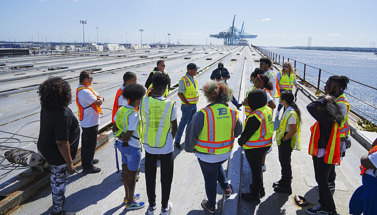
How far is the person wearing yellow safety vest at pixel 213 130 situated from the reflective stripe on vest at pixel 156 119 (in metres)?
0.32

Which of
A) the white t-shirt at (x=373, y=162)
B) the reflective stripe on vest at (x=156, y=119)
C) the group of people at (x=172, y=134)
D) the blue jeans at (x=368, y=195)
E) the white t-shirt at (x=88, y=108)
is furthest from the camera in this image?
the white t-shirt at (x=88, y=108)

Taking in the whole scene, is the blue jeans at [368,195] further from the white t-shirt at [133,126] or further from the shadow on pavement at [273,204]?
the white t-shirt at [133,126]

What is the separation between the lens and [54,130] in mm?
3020

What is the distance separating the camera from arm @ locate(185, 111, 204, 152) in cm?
309

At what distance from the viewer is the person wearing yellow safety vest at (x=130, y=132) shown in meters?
3.35

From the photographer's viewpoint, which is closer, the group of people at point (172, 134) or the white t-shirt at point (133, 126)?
the group of people at point (172, 134)

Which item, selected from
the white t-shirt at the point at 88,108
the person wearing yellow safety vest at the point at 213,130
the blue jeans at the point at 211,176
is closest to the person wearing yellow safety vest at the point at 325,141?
the person wearing yellow safety vest at the point at 213,130

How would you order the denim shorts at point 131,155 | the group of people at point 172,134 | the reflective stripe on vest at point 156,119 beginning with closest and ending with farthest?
the group of people at point 172,134
the reflective stripe on vest at point 156,119
the denim shorts at point 131,155

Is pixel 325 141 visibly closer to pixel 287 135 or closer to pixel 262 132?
pixel 287 135

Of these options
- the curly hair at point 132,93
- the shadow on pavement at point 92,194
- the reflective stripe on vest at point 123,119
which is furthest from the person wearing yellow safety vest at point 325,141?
the shadow on pavement at point 92,194

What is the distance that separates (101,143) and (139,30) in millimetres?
122988

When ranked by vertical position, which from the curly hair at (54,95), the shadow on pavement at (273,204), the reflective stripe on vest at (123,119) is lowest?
the shadow on pavement at (273,204)

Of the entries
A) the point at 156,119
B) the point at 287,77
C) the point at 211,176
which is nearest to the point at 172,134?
the point at 156,119

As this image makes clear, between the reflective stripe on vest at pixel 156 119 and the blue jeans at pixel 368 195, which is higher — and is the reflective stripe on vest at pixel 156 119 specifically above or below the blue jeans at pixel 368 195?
above
